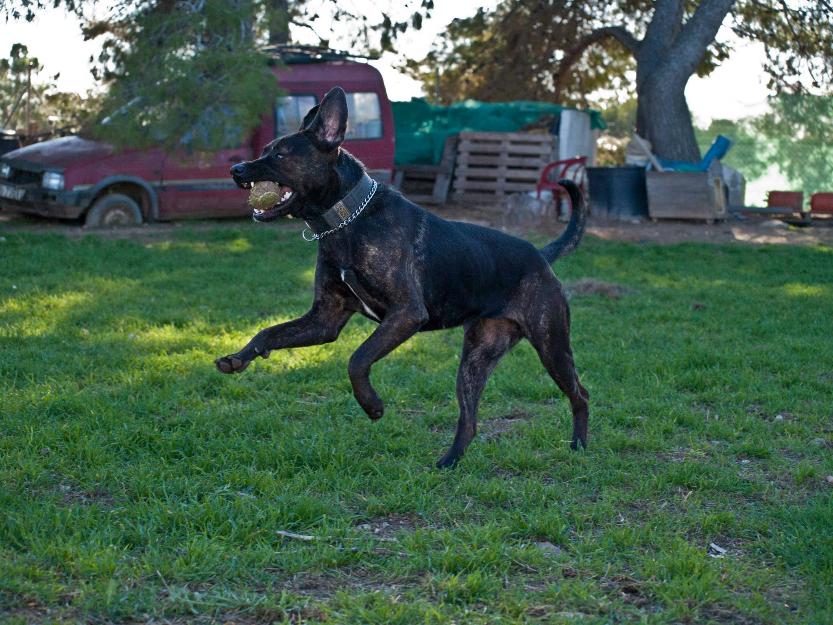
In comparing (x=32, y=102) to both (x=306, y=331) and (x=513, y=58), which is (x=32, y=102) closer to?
(x=513, y=58)

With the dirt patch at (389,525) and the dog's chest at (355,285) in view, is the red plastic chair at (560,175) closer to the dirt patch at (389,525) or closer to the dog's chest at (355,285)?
the dog's chest at (355,285)

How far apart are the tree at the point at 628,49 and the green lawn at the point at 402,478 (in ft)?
37.6

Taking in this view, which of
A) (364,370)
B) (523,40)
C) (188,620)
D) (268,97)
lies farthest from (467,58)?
(188,620)

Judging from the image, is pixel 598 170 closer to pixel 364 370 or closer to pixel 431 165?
pixel 431 165

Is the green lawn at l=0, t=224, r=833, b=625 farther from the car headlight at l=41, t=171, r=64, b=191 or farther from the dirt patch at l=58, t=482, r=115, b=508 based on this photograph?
the car headlight at l=41, t=171, r=64, b=191

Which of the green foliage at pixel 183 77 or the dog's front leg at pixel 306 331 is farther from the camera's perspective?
the green foliage at pixel 183 77

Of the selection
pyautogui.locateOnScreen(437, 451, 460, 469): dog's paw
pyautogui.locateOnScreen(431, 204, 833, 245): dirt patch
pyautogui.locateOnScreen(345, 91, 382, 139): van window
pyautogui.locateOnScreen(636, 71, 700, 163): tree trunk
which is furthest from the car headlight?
pyautogui.locateOnScreen(636, 71, 700, 163): tree trunk

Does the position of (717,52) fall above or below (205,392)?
above

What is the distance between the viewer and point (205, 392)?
679 centimetres

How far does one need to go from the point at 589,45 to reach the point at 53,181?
1378 cm

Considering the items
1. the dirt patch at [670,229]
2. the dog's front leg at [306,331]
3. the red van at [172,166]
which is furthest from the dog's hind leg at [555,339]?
the dirt patch at [670,229]

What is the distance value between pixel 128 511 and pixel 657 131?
17539 mm

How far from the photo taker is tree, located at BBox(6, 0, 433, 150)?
44.4 ft

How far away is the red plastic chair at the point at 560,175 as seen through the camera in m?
18.0
